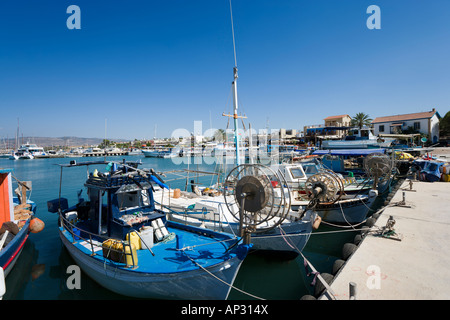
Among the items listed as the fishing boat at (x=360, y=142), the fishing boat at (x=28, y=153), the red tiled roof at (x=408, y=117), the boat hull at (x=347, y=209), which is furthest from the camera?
the fishing boat at (x=28, y=153)

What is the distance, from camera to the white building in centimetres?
5569

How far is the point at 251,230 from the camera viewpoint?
23.7ft

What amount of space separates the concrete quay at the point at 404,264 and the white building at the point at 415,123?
→ 58216mm

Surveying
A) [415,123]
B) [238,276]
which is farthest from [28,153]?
[415,123]

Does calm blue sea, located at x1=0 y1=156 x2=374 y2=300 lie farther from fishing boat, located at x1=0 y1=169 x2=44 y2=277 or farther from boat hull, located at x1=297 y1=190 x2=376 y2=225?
boat hull, located at x1=297 y1=190 x2=376 y2=225

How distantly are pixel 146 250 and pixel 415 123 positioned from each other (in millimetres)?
72985

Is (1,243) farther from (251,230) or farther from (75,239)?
(251,230)

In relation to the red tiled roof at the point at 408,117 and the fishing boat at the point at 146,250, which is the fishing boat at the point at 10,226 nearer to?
the fishing boat at the point at 146,250

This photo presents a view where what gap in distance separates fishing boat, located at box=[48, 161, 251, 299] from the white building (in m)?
65.9

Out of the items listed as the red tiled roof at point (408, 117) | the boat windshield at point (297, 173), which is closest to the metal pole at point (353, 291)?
the boat windshield at point (297, 173)

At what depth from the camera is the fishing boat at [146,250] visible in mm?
6703

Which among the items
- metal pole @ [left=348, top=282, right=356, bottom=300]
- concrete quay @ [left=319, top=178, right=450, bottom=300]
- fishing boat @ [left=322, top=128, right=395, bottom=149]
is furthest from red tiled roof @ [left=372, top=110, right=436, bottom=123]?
metal pole @ [left=348, top=282, right=356, bottom=300]
